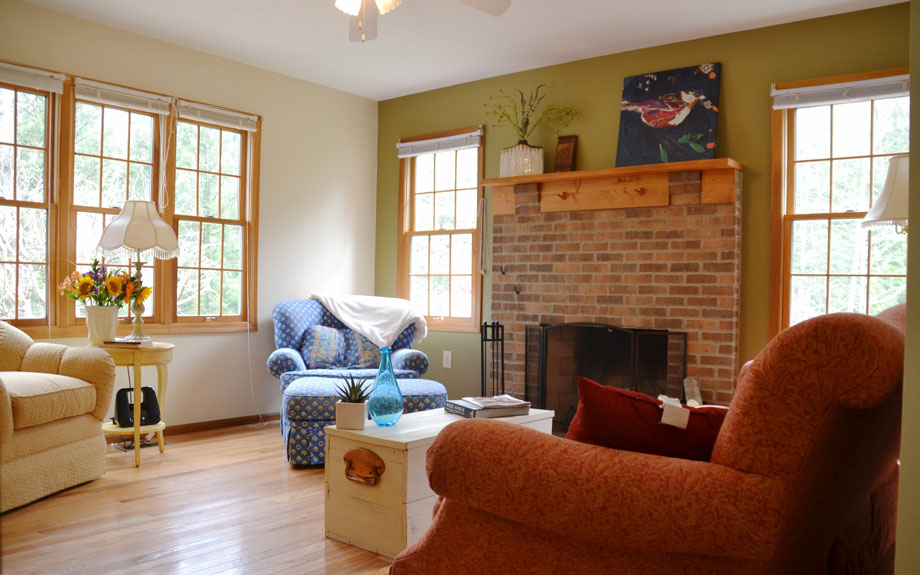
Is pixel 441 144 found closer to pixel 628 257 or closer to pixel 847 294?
pixel 628 257

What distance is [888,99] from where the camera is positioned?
3916mm

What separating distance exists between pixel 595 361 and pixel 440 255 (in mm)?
1681

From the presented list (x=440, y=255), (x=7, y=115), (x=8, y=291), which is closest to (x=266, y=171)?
(x=440, y=255)

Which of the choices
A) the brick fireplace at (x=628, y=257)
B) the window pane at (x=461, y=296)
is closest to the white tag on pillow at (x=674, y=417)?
the brick fireplace at (x=628, y=257)

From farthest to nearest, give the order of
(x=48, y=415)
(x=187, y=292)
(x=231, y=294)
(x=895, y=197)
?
(x=231, y=294), (x=187, y=292), (x=48, y=415), (x=895, y=197)

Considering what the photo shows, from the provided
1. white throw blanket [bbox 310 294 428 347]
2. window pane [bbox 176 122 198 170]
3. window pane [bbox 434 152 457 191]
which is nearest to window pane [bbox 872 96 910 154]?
window pane [bbox 434 152 457 191]

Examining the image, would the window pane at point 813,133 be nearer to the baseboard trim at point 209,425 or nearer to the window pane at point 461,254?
the window pane at point 461,254

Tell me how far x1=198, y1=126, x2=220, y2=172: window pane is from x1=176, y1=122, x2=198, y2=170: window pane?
4cm

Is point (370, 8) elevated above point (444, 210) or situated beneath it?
elevated above

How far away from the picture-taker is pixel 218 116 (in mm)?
4977

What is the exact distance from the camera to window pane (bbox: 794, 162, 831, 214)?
4.12 meters

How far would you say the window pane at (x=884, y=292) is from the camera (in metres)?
3.90

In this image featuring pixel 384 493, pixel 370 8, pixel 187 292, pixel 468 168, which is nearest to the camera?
pixel 384 493

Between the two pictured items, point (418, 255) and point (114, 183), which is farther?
point (418, 255)
